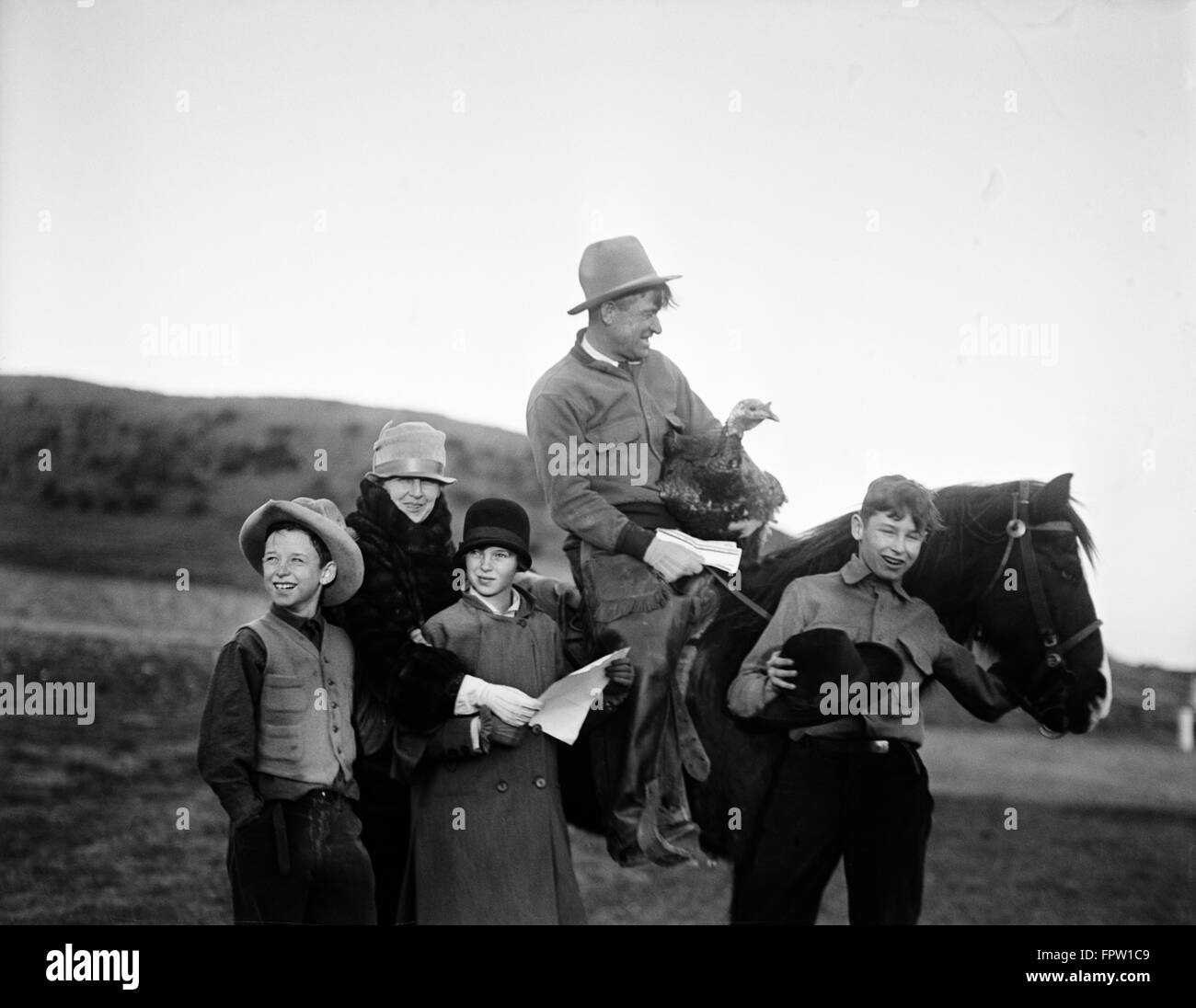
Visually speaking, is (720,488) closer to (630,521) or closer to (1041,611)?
(630,521)

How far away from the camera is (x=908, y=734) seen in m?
5.86

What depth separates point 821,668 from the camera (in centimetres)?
579

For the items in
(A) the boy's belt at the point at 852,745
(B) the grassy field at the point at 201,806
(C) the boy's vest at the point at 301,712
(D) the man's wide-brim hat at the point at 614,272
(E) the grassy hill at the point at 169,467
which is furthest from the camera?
(E) the grassy hill at the point at 169,467

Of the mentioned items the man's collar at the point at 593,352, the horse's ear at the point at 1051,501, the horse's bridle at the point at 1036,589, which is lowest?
the horse's bridle at the point at 1036,589

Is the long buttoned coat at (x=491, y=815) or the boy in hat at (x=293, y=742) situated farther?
the long buttoned coat at (x=491, y=815)

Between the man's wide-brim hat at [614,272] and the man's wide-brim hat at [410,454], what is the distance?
0.77 m

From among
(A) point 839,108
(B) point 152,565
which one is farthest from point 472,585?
(A) point 839,108

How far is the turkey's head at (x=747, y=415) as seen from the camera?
6.04m

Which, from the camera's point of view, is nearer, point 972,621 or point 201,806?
point 972,621

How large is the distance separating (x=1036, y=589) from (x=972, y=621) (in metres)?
0.27

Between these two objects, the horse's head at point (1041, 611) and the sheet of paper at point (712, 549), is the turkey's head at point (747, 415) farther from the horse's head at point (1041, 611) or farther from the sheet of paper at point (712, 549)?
the horse's head at point (1041, 611)


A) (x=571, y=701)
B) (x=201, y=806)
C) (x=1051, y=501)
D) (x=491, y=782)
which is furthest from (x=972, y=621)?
(x=201, y=806)

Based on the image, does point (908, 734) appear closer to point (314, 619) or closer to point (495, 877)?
point (495, 877)

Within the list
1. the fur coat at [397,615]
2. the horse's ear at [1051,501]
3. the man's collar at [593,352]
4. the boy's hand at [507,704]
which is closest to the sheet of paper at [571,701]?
the boy's hand at [507,704]
